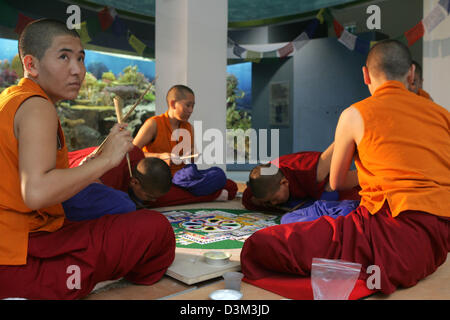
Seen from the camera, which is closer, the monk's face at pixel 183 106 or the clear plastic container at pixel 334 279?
the clear plastic container at pixel 334 279

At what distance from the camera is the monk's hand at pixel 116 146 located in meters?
1.68

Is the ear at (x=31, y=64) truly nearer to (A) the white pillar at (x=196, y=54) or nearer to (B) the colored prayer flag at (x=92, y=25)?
(A) the white pillar at (x=196, y=54)

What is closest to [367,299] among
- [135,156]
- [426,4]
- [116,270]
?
[116,270]

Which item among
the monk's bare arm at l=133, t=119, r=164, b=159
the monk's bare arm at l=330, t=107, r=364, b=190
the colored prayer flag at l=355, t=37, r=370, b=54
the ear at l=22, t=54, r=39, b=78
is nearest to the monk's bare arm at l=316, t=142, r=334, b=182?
the monk's bare arm at l=330, t=107, r=364, b=190

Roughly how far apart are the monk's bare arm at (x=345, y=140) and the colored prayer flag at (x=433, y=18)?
5.02 metres

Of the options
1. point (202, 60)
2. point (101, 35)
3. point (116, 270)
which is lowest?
point (116, 270)

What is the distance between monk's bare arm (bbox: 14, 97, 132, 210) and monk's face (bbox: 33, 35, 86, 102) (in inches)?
Answer: 7.5

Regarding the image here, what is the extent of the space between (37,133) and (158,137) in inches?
137

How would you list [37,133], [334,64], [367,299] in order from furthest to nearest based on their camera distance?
[334,64]
[367,299]
[37,133]

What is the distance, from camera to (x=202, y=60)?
21.5 feet

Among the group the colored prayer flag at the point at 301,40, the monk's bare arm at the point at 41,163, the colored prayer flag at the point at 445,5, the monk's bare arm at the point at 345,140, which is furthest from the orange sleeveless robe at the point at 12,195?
the colored prayer flag at the point at 301,40

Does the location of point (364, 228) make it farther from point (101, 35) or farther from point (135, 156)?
point (101, 35)

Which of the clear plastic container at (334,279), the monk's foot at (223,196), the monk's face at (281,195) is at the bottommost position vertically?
the monk's foot at (223,196)

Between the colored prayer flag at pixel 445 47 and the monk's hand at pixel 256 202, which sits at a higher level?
the colored prayer flag at pixel 445 47
